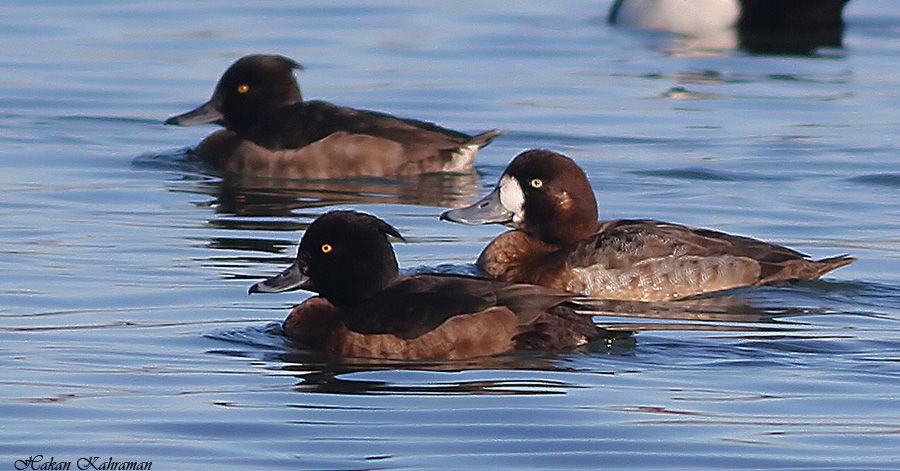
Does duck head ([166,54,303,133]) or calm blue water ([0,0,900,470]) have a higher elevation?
duck head ([166,54,303,133])

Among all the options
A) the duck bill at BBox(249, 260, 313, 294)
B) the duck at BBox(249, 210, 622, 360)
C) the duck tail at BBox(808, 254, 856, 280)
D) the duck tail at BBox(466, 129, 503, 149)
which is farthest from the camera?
the duck tail at BBox(466, 129, 503, 149)

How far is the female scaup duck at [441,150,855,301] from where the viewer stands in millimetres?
10344

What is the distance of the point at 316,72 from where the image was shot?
1838cm

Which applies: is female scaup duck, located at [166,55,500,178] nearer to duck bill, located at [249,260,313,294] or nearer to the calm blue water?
the calm blue water

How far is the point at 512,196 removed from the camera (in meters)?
10.6

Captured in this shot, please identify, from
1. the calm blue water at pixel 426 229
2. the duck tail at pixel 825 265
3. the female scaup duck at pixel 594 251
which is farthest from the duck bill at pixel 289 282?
the duck tail at pixel 825 265

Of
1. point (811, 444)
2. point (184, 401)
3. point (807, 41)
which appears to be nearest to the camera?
point (811, 444)

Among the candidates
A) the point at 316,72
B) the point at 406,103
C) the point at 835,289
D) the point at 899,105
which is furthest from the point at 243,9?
Answer: the point at 835,289

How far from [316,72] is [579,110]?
8.74 ft

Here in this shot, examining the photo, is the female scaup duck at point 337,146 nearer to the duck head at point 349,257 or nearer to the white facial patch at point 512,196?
the white facial patch at point 512,196

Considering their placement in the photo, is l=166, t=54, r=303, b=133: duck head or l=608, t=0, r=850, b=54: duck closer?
l=166, t=54, r=303, b=133: duck head

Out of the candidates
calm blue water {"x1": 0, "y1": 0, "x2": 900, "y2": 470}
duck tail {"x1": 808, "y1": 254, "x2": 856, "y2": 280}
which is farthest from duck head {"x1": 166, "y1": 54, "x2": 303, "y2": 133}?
duck tail {"x1": 808, "y1": 254, "x2": 856, "y2": 280}

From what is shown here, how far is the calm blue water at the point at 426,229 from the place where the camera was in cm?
737

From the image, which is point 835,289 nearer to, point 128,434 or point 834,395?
point 834,395
